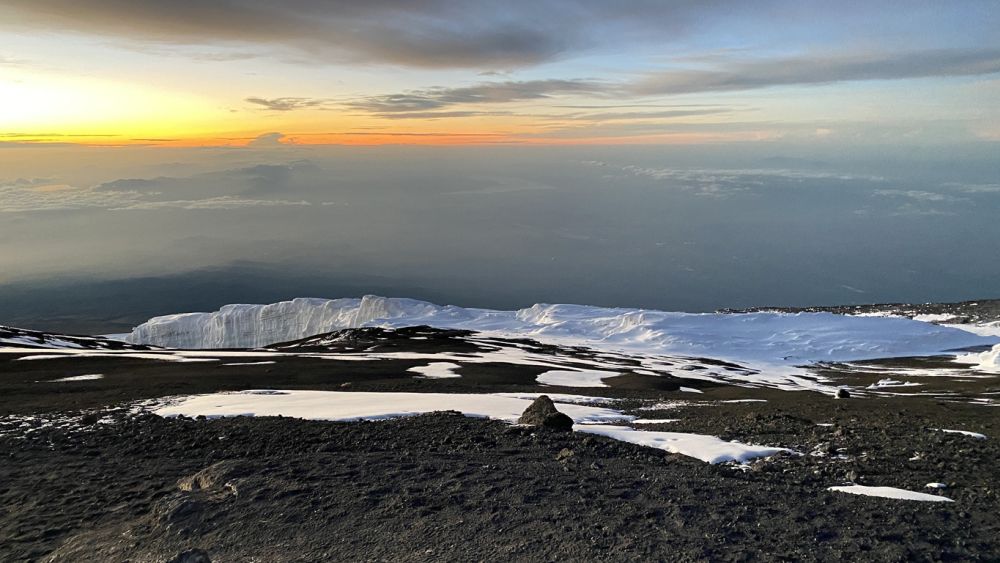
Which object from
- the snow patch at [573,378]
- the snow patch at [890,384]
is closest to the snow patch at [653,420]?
the snow patch at [573,378]

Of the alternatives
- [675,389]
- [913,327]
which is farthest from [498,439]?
[913,327]

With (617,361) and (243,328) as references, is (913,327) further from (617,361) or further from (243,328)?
(243,328)

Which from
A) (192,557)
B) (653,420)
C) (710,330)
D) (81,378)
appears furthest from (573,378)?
(710,330)

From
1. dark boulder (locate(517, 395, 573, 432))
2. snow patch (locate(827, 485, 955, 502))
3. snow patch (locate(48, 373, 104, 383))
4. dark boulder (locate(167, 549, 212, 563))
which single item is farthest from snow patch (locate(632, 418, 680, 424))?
snow patch (locate(48, 373, 104, 383))

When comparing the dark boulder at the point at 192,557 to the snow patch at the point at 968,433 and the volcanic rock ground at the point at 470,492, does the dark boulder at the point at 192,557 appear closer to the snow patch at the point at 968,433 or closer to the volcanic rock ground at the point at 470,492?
the volcanic rock ground at the point at 470,492

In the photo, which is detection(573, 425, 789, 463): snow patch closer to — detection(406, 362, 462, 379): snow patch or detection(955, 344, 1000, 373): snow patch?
detection(406, 362, 462, 379): snow patch

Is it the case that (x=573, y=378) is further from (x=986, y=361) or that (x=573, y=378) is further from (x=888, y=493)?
(x=986, y=361)
